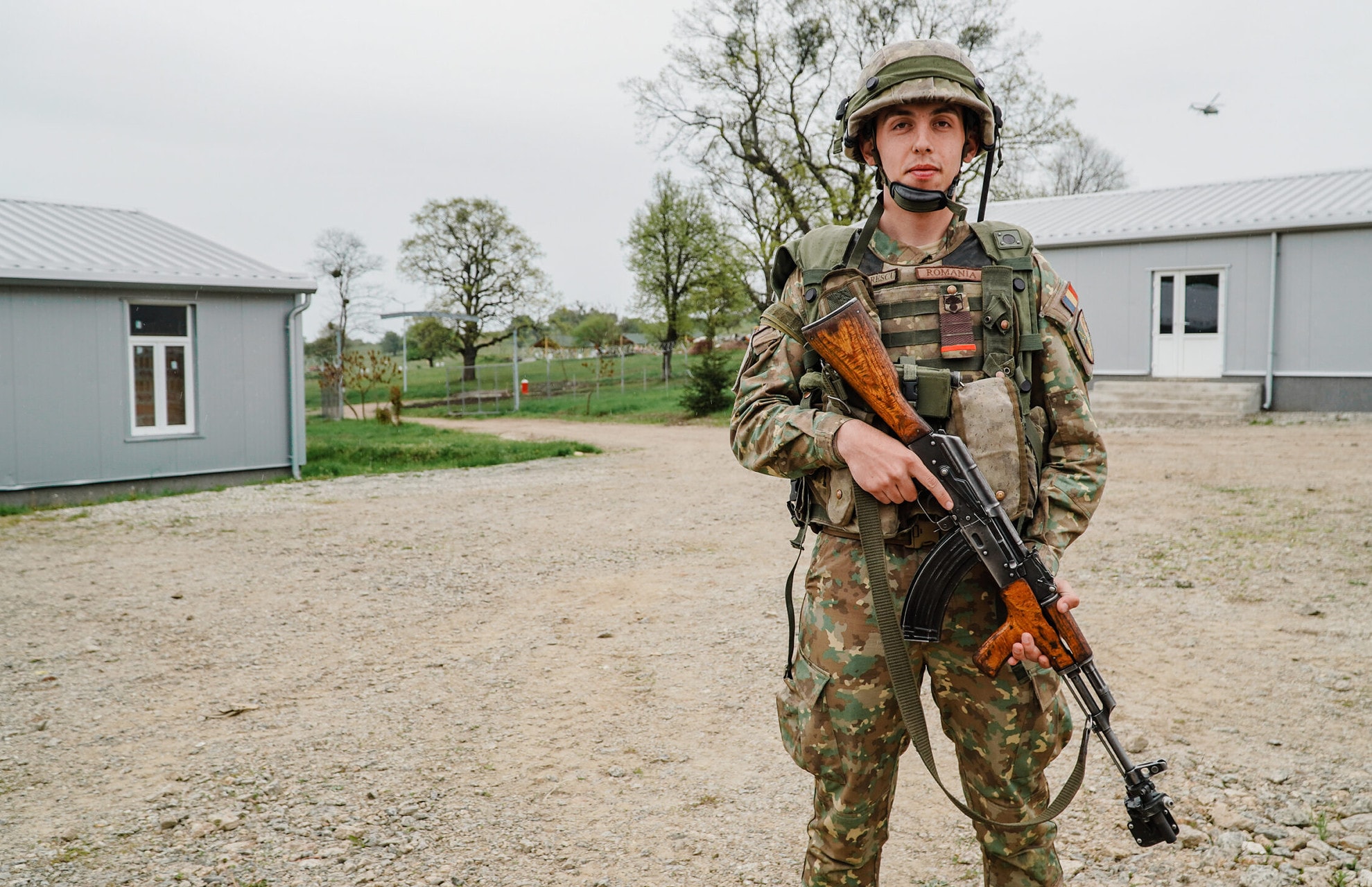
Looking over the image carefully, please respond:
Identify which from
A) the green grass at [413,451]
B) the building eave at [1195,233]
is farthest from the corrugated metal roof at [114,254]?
the building eave at [1195,233]

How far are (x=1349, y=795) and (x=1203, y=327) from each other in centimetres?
1641

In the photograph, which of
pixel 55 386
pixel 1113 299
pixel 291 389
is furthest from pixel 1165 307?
pixel 55 386

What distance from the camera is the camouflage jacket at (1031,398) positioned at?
6.73 ft

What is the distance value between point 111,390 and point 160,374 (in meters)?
0.62

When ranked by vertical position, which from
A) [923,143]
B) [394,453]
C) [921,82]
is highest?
[921,82]

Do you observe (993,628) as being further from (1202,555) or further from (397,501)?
(397,501)

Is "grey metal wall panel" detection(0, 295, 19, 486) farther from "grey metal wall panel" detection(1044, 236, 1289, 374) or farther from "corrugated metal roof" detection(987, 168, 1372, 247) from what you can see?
"grey metal wall panel" detection(1044, 236, 1289, 374)

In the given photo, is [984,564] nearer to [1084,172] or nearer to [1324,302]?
[1324,302]

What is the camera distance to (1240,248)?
17.0m

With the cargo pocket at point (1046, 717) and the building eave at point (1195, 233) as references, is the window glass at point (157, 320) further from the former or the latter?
the building eave at point (1195, 233)

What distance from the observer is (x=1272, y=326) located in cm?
1652

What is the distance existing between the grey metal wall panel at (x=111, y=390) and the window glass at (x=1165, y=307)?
14778 mm

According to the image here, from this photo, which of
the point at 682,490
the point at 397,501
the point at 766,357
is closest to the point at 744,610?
the point at 766,357

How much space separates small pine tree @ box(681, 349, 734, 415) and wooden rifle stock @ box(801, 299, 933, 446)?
19131 mm
